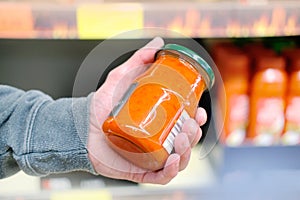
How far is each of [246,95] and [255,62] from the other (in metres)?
0.09

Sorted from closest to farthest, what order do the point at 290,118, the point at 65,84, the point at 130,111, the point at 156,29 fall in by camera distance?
1. the point at 130,111
2. the point at 156,29
3. the point at 290,118
4. the point at 65,84

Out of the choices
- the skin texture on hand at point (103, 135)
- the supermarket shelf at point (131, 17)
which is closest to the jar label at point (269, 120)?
the supermarket shelf at point (131, 17)

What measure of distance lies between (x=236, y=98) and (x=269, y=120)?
0.11 metres

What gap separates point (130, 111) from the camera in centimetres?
70

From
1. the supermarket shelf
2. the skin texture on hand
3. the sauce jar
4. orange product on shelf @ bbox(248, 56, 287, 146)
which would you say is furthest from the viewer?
orange product on shelf @ bbox(248, 56, 287, 146)

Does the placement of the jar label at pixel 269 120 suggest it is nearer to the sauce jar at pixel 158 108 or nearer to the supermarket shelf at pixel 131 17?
the supermarket shelf at pixel 131 17

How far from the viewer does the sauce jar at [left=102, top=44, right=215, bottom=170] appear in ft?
2.29

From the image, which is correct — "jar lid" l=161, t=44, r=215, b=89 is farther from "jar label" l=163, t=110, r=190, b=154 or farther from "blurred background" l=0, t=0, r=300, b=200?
"blurred background" l=0, t=0, r=300, b=200

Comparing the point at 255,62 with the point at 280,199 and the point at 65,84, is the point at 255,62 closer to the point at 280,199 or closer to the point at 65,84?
the point at 280,199

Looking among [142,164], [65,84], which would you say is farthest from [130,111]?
[65,84]

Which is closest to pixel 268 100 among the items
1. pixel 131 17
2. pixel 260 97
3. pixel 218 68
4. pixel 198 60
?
pixel 260 97

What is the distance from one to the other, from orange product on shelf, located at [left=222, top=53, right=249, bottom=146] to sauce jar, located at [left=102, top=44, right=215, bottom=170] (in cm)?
55

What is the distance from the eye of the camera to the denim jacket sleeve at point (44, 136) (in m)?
0.89

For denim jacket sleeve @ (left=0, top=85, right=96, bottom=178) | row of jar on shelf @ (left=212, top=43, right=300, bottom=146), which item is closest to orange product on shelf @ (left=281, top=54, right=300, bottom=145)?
row of jar on shelf @ (left=212, top=43, right=300, bottom=146)
